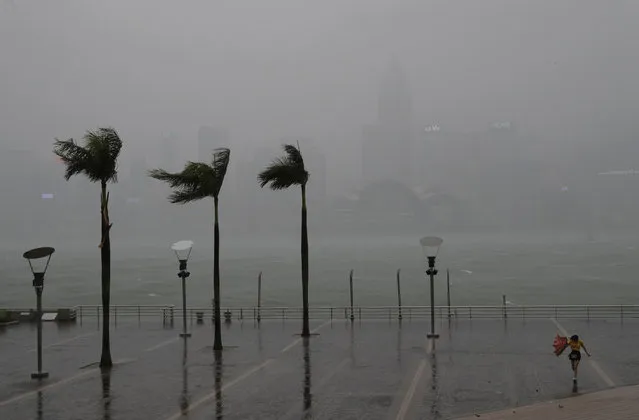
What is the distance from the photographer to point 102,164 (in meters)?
21.9

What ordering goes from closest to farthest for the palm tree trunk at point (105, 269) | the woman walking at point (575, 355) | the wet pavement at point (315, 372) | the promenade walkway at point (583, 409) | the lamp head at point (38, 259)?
1. the promenade walkway at point (583, 409)
2. the wet pavement at point (315, 372)
3. the woman walking at point (575, 355)
4. the lamp head at point (38, 259)
5. the palm tree trunk at point (105, 269)


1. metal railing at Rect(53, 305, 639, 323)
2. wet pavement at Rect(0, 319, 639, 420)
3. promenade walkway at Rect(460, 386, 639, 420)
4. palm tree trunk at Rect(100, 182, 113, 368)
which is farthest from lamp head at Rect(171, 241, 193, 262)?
promenade walkway at Rect(460, 386, 639, 420)

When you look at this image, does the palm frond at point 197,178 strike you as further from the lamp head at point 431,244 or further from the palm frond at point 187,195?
the lamp head at point 431,244

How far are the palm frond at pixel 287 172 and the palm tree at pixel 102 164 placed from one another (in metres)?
6.64

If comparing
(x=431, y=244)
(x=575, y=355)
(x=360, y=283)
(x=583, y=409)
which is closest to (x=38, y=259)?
(x=431, y=244)

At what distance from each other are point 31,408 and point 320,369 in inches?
309

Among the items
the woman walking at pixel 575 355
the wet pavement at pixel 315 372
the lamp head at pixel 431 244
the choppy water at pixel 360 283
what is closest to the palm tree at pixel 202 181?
the wet pavement at pixel 315 372

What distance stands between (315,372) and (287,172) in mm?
10018

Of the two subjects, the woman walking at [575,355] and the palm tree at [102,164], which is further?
the palm tree at [102,164]

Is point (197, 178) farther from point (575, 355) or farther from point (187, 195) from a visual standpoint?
point (575, 355)

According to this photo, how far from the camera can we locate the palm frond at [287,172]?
89.4 feet

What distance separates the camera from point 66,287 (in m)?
127

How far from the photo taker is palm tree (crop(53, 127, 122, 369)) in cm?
2162

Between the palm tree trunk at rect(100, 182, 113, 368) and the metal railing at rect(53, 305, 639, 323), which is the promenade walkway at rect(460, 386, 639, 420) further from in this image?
the metal railing at rect(53, 305, 639, 323)
